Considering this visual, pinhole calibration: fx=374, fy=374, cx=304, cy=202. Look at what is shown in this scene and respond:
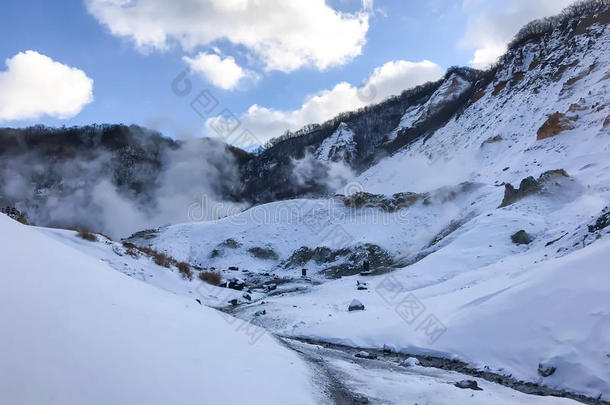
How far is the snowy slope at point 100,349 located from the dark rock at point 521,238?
14383mm

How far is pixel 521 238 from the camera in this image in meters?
17.2

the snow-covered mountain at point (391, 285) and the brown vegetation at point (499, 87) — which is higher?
the brown vegetation at point (499, 87)

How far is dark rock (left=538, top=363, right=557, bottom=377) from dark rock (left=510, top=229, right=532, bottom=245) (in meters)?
10.9

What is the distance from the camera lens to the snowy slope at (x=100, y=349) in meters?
2.96

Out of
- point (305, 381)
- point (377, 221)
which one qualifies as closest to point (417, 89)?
point (377, 221)

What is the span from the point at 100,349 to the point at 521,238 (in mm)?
18030

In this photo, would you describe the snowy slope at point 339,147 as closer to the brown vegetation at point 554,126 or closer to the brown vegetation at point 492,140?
the brown vegetation at point 492,140

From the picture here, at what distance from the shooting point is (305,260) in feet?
107

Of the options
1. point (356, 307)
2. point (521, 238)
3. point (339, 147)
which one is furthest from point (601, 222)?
point (339, 147)

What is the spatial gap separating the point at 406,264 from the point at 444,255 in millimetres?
4096

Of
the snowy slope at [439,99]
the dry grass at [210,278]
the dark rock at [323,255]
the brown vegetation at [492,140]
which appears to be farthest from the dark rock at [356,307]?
the snowy slope at [439,99]

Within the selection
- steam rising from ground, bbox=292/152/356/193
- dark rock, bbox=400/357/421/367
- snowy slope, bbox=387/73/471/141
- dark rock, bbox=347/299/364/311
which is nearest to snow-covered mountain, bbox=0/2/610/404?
dark rock, bbox=400/357/421/367

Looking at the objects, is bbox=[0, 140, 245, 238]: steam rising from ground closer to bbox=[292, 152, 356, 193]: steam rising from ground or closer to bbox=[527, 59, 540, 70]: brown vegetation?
bbox=[292, 152, 356, 193]: steam rising from ground

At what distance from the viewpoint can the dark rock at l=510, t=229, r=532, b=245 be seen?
16.8m
